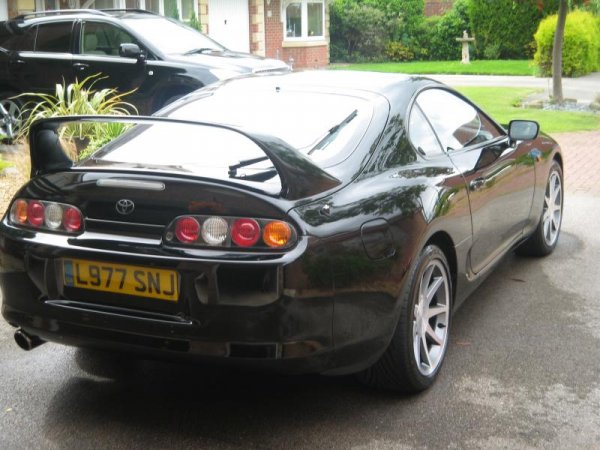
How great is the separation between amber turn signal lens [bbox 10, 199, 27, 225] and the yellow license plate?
364mm

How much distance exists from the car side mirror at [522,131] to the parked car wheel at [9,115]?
6.94 metres

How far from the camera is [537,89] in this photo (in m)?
20.7

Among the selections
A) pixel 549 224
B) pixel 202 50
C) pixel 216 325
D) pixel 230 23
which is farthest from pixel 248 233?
pixel 230 23

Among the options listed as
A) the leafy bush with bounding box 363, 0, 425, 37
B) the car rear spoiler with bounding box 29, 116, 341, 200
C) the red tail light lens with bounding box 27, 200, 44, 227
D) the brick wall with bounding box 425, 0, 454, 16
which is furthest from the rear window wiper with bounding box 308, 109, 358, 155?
the brick wall with bounding box 425, 0, 454, 16

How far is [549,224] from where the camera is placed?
6645mm

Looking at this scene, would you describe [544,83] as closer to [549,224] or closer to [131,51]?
[131,51]

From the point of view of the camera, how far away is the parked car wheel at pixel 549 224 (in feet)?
21.1

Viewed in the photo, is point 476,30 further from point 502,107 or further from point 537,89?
point 502,107

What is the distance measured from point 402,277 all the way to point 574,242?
374 cm

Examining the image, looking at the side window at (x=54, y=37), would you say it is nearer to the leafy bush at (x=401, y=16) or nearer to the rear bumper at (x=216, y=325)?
the rear bumper at (x=216, y=325)

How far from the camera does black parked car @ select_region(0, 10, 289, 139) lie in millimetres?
10930

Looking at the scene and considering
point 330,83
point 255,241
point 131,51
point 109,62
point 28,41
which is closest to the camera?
point 255,241

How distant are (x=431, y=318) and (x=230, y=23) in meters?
26.6

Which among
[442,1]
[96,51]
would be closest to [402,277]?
[96,51]
